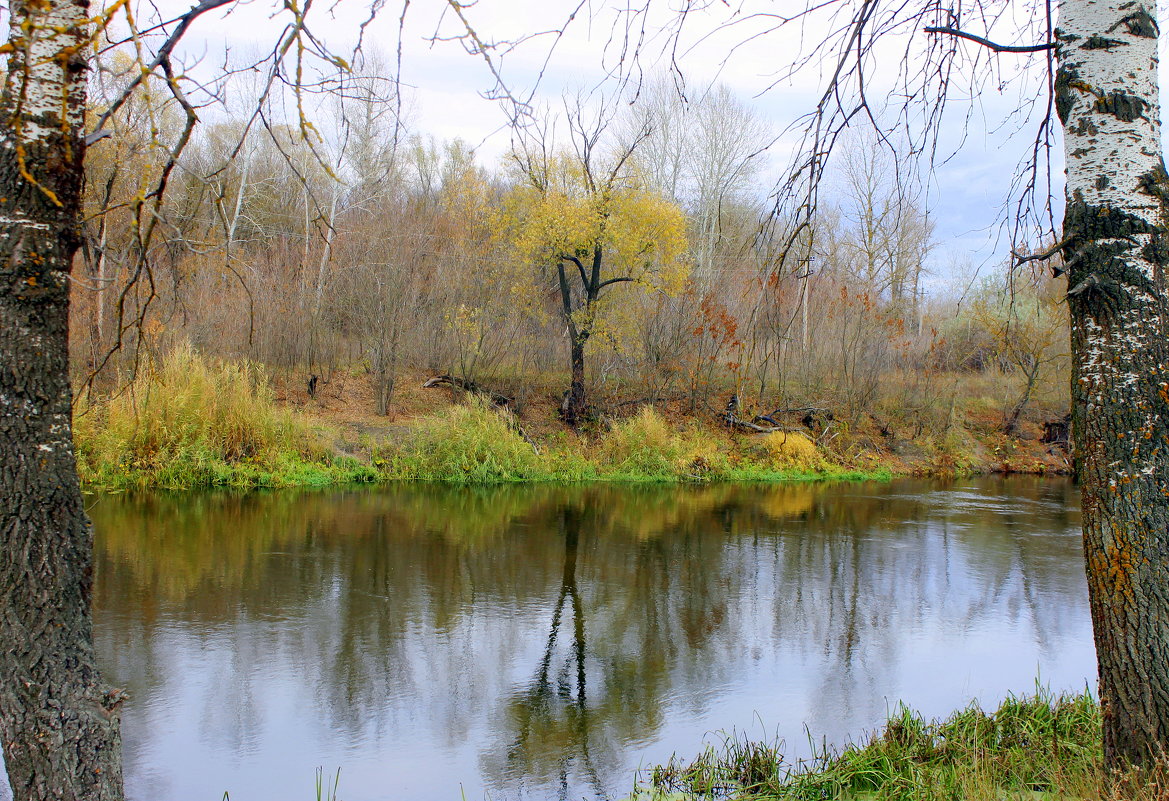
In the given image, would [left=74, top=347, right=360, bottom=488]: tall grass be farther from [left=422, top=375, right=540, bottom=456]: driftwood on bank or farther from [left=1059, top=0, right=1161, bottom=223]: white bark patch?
[left=1059, top=0, right=1161, bottom=223]: white bark patch

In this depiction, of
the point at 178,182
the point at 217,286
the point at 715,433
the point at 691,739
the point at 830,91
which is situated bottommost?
the point at 691,739

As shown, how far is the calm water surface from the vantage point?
506cm

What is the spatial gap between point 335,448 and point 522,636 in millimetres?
10653

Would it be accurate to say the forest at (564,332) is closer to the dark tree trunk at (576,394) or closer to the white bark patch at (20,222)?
the dark tree trunk at (576,394)

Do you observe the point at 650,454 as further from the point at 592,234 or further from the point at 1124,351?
the point at 1124,351

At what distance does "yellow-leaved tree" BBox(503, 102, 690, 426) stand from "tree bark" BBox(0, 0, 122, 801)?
1654 centimetres

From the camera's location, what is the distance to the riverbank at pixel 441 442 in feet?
46.4

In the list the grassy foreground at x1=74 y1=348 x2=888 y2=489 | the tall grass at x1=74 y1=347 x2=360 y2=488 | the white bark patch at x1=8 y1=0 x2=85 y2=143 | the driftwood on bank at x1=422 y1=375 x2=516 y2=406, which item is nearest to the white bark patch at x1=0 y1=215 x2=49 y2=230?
the white bark patch at x1=8 y1=0 x2=85 y2=143

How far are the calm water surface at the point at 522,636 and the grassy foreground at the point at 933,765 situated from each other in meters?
0.48

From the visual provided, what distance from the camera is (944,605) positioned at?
29.2 ft

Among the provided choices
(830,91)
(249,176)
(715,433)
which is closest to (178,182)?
(249,176)

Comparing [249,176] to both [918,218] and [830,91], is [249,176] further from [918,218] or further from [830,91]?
[830,91]

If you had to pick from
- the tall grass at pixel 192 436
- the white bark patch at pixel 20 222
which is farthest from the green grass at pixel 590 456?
the white bark patch at pixel 20 222

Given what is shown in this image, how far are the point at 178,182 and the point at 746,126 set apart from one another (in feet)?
64.4
